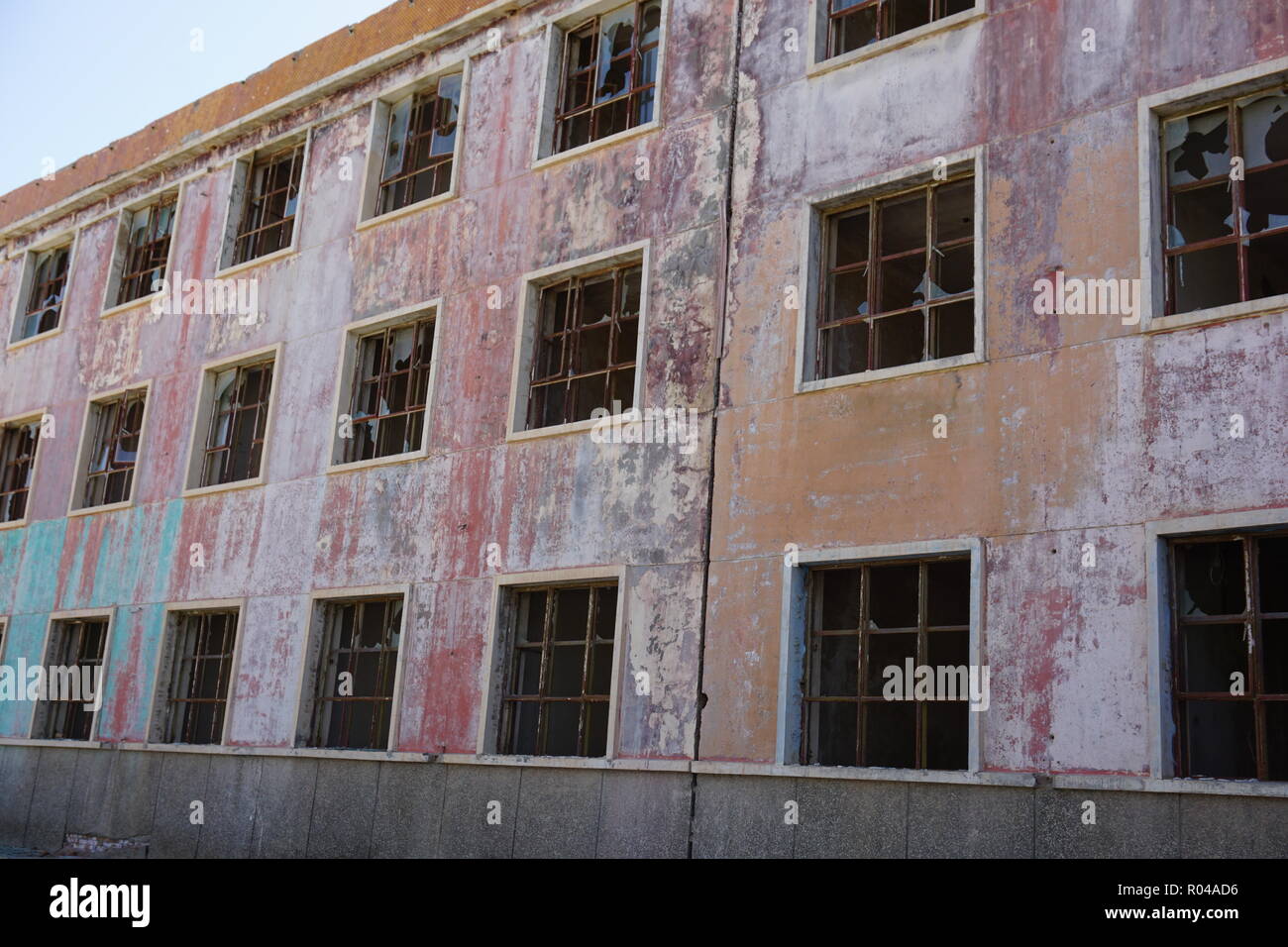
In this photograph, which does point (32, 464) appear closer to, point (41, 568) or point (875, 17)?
point (41, 568)

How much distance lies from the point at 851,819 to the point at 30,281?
16820 millimetres

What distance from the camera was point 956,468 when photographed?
959cm

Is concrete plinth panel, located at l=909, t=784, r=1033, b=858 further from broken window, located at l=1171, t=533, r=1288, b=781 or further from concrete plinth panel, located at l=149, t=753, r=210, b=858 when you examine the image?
concrete plinth panel, located at l=149, t=753, r=210, b=858

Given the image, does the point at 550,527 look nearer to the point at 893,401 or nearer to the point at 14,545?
the point at 893,401

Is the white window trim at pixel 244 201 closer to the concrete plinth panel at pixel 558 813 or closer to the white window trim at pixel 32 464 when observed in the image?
the white window trim at pixel 32 464

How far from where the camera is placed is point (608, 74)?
13484mm

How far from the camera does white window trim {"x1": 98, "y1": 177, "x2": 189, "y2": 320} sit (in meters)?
17.8

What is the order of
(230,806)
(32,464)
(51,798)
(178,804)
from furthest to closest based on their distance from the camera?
(32,464) → (51,798) → (178,804) → (230,806)

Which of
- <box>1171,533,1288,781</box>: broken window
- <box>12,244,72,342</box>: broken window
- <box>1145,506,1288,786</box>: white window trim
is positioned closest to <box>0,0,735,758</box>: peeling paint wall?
<box>12,244,72,342</box>: broken window

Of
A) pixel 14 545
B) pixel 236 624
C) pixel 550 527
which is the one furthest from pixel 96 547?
pixel 550 527

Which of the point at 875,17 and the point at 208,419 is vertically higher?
the point at 875,17

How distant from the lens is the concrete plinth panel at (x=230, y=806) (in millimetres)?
13734

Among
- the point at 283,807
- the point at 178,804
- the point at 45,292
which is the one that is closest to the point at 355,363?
the point at 283,807
